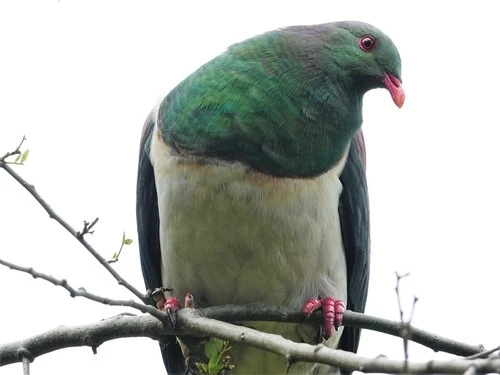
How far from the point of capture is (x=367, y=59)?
4.93 meters

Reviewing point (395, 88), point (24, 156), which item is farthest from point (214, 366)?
point (395, 88)

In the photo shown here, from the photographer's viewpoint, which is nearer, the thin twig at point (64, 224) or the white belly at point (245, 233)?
the thin twig at point (64, 224)

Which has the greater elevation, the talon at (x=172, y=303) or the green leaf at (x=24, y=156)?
the green leaf at (x=24, y=156)

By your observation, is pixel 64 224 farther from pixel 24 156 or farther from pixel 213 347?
pixel 213 347

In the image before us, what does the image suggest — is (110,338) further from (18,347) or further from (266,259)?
(266,259)

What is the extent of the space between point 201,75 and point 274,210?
2.70 ft

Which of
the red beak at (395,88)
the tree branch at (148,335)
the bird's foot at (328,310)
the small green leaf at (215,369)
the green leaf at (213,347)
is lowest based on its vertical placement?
the bird's foot at (328,310)

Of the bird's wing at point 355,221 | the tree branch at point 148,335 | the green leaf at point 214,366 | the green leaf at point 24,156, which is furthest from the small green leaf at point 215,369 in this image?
the bird's wing at point 355,221

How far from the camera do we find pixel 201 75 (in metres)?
4.89

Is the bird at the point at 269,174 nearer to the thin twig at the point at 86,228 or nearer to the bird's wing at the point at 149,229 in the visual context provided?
the bird's wing at the point at 149,229

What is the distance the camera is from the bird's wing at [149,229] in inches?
200

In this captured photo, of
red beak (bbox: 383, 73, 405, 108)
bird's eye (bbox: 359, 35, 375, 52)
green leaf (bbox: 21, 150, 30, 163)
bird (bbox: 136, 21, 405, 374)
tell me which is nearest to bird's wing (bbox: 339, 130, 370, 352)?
bird (bbox: 136, 21, 405, 374)

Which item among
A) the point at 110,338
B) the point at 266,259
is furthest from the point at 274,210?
the point at 110,338

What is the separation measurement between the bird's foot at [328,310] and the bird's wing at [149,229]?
82 cm
